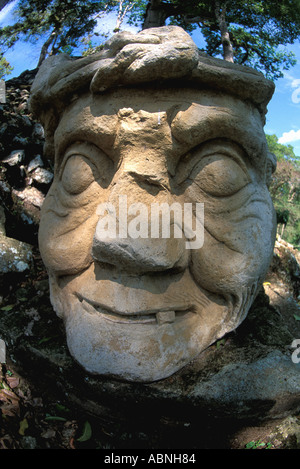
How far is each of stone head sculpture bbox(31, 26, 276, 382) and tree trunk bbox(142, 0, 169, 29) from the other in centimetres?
534

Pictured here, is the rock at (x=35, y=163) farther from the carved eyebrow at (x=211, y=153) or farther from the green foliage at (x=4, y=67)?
the green foliage at (x=4, y=67)

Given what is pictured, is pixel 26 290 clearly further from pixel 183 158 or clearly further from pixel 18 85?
pixel 18 85

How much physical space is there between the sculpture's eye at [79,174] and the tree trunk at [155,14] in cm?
564

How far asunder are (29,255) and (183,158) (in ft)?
5.46

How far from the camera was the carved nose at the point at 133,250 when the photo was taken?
5.74 ft

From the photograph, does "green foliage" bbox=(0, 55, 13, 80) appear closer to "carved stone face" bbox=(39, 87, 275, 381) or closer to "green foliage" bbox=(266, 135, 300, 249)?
"carved stone face" bbox=(39, 87, 275, 381)

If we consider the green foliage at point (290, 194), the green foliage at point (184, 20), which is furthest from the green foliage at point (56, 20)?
the green foliage at point (290, 194)

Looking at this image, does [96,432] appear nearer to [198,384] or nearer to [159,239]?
[198,384]

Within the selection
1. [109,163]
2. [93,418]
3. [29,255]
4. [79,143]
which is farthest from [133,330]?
[29,255]

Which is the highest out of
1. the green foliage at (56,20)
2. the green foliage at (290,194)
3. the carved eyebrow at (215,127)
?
the green foliage at (56,20)

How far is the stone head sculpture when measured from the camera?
70.2 inches

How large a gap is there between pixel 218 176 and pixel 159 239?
0.53 m

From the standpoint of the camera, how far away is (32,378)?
208 cm

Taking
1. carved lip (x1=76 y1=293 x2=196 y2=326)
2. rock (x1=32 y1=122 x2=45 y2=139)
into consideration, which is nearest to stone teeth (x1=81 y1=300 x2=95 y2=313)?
carved lip (x1=76 y1=293 x2=196 y2=326)
